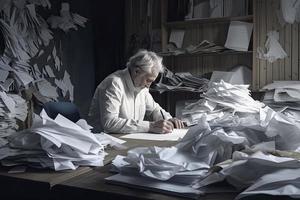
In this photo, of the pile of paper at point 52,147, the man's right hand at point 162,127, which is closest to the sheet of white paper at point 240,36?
the man's right hand at point 162,127

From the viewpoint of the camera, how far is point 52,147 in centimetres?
130

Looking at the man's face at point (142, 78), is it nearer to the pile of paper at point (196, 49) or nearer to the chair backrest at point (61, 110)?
the chair backrest at point (61, 110)

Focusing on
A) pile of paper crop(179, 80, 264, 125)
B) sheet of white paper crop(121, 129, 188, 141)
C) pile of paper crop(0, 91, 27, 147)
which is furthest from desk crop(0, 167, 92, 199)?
pile of paper crop(0, 91, 27, 147)

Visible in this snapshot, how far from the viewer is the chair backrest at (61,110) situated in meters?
2.39

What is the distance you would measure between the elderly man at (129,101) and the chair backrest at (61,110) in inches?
7.2

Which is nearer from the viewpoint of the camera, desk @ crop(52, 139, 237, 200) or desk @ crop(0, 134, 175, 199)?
desk @ crop(52, 139, 237, 200)

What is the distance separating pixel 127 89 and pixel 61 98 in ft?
4.36

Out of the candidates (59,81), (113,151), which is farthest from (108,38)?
(113,151)

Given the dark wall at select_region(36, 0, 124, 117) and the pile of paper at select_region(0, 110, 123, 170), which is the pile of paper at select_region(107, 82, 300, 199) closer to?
the pile of paper at select_region(0, 110, 123, 170)

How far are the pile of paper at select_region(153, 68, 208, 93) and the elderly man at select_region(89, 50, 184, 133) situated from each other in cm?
50

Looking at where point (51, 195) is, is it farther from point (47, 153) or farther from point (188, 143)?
point (188, 143)

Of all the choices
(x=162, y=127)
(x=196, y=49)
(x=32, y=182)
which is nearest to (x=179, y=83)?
(x=196, y=49)

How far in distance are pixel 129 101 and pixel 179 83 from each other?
858 millimetres

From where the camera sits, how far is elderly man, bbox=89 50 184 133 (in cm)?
226
